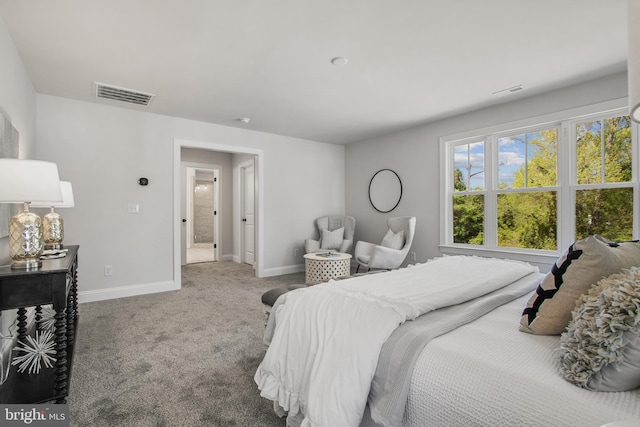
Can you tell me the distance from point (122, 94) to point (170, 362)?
9.41 feet

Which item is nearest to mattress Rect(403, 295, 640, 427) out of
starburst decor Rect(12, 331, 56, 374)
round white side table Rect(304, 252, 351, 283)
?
starburst decor Rect(12, 331, 56, 374)

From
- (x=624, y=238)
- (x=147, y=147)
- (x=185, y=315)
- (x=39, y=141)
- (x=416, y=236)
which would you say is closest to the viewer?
(x=624, y=238)

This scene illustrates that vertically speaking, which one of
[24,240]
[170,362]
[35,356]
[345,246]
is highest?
[24,240]

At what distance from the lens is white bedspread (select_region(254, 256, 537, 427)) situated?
1151 mm

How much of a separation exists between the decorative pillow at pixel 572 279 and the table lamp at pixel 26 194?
228cm

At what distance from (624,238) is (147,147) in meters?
5.36

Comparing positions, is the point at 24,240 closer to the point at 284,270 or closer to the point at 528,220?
the point at 284,270

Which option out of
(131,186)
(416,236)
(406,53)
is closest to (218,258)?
(131,186)

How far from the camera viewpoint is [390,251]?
4188 mm

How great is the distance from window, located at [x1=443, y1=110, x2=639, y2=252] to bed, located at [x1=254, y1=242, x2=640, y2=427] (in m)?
2.32

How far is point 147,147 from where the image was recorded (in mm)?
4070

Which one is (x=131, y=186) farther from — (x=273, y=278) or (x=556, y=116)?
(x=556, y=116)

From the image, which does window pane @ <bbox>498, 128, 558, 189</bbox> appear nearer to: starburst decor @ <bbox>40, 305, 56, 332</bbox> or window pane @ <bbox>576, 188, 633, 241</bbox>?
window pane @ <bbox>576, 188, 633, 241</bbox>

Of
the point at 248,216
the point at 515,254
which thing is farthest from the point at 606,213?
the point at 248,216
